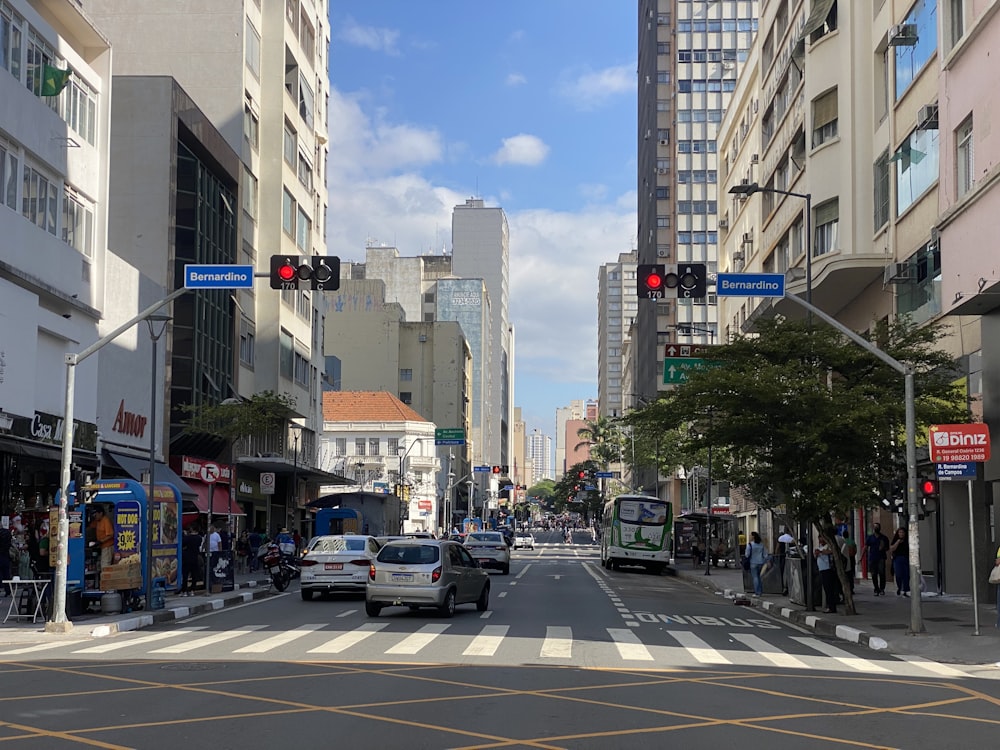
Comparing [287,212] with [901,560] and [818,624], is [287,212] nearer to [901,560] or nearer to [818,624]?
[901,560]

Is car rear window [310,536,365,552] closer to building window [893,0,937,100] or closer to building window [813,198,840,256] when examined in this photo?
building window [813,198,840,256]

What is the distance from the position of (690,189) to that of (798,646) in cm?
9195

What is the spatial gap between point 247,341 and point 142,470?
17391 mm

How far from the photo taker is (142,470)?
3831cm

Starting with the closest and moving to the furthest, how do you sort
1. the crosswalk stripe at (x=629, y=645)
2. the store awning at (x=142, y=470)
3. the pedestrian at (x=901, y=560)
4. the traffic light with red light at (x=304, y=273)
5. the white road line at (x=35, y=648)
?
→ the crosswalk stripe at (x=629, y=645)
the white road line at (x=35, y=648)
the traffic light with red light at (x=304, y=273)
the pedestrian at (x=901, y=560)
the store awning at (x=142, y=470)

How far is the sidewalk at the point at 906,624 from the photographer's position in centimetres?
1855

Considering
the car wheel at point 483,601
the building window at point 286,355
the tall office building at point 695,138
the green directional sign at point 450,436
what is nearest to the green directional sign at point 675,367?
the car wheel at point 483,601

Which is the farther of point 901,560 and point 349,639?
point 901,560

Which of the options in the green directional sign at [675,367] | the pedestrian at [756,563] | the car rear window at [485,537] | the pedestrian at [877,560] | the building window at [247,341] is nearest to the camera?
the pedestrian at [877,560]

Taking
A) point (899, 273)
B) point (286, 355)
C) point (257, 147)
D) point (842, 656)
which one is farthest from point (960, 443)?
point (257, 147)

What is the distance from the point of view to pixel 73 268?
34.3 metres

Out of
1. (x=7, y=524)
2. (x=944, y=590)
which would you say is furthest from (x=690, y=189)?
(x=7, y=524)

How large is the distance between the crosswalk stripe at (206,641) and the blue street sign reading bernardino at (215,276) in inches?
239

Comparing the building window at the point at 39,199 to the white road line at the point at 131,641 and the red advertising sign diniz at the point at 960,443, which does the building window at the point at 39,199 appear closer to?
the white road line at the point at 131,641
